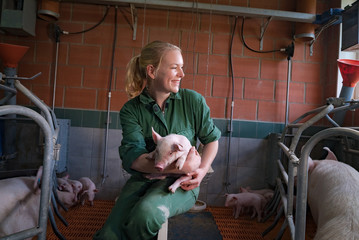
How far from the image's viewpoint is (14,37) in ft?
8.48

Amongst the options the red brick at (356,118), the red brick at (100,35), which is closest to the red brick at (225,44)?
the red brick at (100,35)

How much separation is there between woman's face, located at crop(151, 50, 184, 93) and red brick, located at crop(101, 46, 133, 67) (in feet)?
4.58

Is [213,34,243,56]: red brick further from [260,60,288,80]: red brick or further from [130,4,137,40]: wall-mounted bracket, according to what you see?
[130,4,137,40]: wall-mounted bracket

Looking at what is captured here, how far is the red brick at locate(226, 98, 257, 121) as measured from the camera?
2.67 meters

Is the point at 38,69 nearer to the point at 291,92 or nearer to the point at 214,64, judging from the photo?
the point at 214,64

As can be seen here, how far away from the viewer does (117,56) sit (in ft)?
8.62

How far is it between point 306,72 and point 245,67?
0.66 m

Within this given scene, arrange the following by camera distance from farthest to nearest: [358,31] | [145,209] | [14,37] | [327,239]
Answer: [14,37]
[358,31]
[327,239]
[145,209]

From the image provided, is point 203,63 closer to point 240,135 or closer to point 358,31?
point 240,135

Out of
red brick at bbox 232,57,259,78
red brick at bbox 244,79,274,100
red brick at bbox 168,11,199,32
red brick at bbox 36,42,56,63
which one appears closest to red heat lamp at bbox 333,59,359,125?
red brick at bbox 244,79,274,100

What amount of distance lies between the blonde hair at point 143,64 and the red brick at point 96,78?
122cm

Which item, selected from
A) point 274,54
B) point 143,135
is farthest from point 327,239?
point 274,54

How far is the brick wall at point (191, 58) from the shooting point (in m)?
2.62

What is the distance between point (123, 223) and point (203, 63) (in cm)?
192
